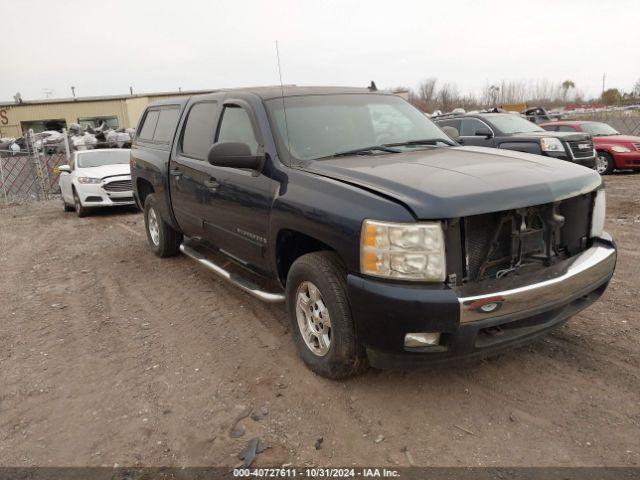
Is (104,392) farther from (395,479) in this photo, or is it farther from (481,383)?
(481,383)

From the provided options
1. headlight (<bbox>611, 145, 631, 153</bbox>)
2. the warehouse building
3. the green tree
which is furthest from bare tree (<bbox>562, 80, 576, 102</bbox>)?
headlight (<bbox>611, 145, 631, 153</bbox>)

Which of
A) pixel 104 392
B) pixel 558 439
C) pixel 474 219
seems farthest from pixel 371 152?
pixel 104 392

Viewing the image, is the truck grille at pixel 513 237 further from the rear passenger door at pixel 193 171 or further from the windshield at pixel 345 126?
the rear passenger door at pixel 193 171

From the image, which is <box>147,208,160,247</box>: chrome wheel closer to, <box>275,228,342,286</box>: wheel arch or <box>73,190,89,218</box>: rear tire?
<box>275,228,342,286</box>: wheel arch

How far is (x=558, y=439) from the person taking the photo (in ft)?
8.71

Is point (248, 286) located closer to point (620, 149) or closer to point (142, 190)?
point (142, 190)

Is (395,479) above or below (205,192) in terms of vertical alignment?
below

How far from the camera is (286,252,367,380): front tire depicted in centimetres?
296

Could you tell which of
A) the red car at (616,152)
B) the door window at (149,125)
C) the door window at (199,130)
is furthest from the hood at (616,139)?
the door window at (199,130)

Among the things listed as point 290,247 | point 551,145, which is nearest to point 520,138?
point 551,145

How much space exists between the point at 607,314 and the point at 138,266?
17.0 feet

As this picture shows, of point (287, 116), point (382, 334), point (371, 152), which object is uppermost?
point (287, 116)

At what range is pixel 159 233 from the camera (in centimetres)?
637

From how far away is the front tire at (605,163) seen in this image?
13.0m
